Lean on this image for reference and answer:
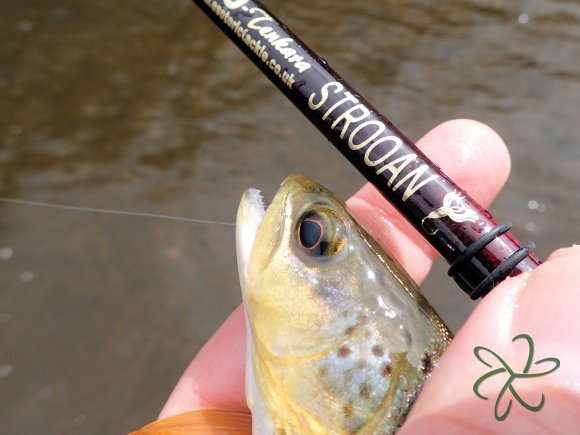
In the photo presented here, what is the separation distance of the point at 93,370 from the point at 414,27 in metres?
4.81

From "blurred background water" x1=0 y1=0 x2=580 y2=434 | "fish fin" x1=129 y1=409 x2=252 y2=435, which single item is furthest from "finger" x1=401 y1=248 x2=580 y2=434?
"blurred background water" x1=0 y1=0 x2=580 y2=434

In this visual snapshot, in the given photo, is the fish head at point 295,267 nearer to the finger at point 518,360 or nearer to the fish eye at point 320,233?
the fish eye at point 320,233

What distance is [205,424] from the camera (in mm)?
2359

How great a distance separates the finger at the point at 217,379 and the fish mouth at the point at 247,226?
0.75 m

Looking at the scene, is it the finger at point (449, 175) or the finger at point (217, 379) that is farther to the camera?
the finger at point (449, 175)

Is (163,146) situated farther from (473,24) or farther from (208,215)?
(473,24)

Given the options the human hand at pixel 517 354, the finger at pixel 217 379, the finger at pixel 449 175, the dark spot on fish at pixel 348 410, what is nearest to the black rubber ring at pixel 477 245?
the human hand at pixel 517 354

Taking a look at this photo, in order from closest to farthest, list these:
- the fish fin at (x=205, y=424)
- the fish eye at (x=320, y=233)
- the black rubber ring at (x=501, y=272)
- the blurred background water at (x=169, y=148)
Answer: the black rubber ring at (x=501, y=272)
the fish eye at (x=320, y=233)
the fish fin at (x=205, y=424)
the blurred background water at (x=169, y=148)

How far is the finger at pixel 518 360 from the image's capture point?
1464 mm

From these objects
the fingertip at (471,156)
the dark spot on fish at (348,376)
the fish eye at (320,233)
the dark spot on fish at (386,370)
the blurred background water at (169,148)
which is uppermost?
the fingertip at (471,156)

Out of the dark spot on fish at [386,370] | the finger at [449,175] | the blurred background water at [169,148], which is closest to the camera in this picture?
the dark spot on fish at [386,370]

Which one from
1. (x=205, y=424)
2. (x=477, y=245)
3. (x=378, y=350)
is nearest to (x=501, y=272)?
(x=477, y=245)

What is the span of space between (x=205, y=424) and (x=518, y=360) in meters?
1.31

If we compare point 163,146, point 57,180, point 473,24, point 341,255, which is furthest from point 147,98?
point 341,255
